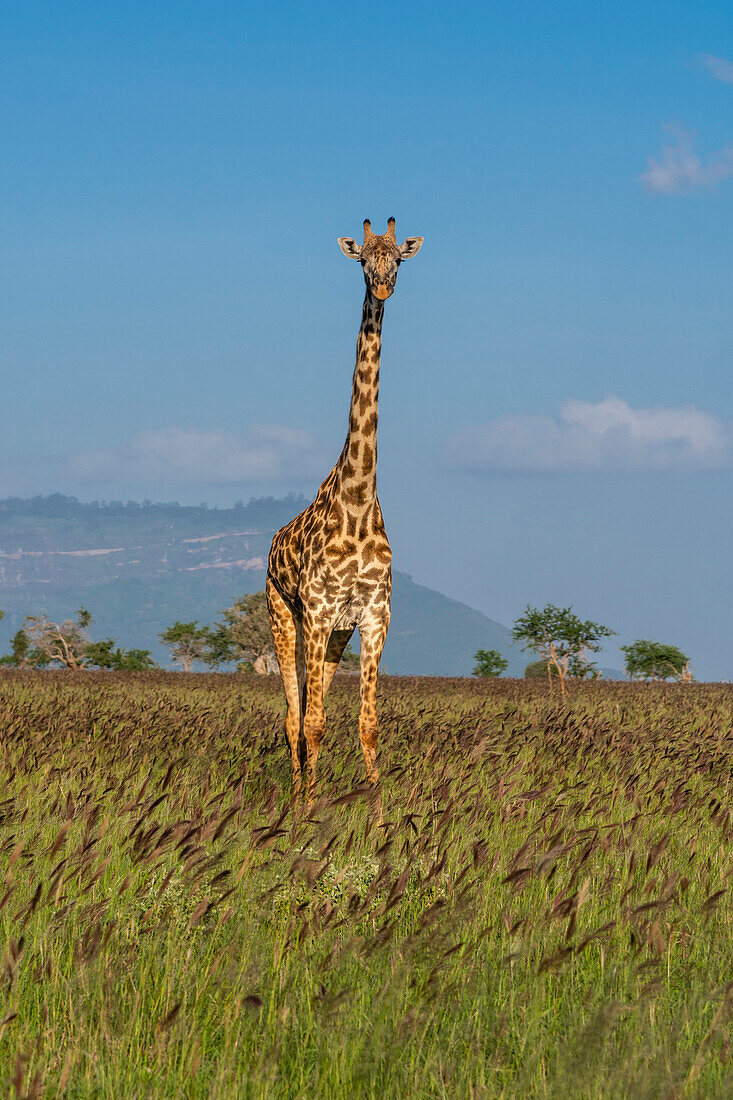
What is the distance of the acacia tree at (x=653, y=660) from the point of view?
4972 cm

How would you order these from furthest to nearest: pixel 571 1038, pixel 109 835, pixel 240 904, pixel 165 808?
1. pixel 165 808
2. pixel 109 835
3. pixel 240 904
4. pixel 571 1038

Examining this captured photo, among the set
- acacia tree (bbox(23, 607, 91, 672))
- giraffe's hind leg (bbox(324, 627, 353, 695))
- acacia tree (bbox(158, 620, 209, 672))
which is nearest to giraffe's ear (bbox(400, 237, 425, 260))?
giraffe's hind leg (bbox(324, 627, 353, 695))

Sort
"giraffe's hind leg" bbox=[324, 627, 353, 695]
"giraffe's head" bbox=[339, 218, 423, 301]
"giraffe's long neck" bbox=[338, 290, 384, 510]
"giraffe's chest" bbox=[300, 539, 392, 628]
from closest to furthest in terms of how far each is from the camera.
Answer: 1. "giraffe's head" bbox=[339, 218, 423, 301]
2. "giraffe's chest" bbox=[300, 539, 392, 628]
3. "giraffe's long neck" bbox=[338, 290, 384, 510]
4. "giraffe's hind leg" bbox=[324, 627, 353, 695]

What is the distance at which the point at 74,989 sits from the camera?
10.7 ft

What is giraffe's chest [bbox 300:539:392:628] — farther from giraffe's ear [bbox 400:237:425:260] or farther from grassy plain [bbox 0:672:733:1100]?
giraffe's ear [bbox 400:237:425:260]

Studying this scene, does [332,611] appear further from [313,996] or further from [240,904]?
[313,996]

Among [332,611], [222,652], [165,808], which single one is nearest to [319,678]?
[332,611]

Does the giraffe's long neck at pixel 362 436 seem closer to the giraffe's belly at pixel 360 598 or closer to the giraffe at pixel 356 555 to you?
the giraffe at pixel 356 555

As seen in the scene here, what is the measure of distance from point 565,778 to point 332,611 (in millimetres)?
2295

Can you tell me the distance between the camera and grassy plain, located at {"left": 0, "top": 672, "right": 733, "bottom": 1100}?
2.71 m

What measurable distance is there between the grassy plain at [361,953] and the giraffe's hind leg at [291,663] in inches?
54.0

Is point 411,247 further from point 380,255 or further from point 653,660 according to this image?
point 653,660

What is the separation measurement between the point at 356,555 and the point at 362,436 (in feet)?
3.42

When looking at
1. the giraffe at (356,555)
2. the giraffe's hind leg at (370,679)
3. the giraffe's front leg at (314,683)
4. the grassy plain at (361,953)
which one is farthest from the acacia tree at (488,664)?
the grassy plain at (361,953)
